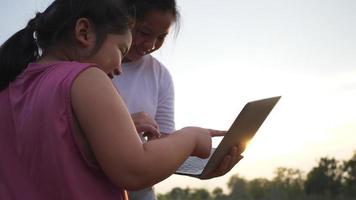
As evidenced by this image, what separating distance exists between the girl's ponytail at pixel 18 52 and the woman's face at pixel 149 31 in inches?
38.9

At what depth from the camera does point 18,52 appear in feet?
4.69

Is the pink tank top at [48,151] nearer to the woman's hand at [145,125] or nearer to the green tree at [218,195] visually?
the woman's hand at [145,125]

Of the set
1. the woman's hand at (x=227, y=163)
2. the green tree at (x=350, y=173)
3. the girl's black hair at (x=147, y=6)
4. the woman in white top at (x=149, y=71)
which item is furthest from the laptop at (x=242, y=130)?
the green tree at (x=350, y=173)

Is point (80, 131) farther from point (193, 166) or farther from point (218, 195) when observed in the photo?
point (218, 195)

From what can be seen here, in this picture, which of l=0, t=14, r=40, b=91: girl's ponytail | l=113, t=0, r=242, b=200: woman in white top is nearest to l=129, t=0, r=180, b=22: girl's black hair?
l=113, t=0, r=242, b=200: woman in white top

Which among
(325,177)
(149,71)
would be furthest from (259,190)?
(149,71)

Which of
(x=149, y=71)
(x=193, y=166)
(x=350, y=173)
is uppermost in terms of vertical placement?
(x=149, y=71)

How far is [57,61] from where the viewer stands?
124cm

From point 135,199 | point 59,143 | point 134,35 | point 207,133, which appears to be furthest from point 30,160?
point 134,35

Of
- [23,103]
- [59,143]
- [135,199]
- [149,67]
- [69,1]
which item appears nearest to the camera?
[59,143]

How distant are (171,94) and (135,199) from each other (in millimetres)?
550

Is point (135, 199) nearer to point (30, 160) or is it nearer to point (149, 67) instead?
point (149, 67)

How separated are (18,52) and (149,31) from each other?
1.10 m

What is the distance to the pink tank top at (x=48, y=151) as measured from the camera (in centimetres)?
109
